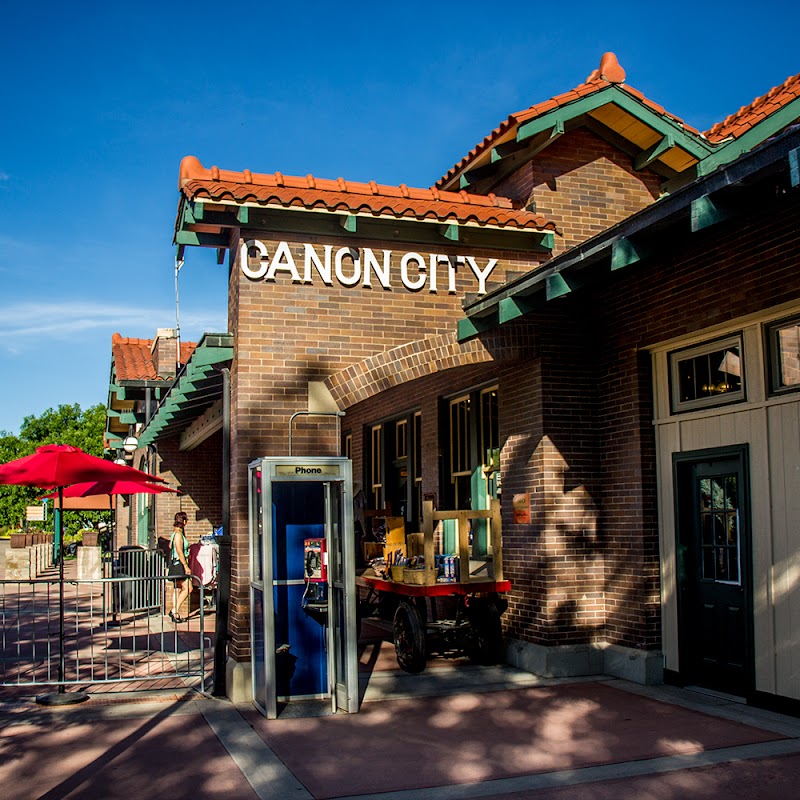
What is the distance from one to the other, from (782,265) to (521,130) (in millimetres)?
3989

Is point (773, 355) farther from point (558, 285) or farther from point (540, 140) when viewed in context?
point (540, 140)

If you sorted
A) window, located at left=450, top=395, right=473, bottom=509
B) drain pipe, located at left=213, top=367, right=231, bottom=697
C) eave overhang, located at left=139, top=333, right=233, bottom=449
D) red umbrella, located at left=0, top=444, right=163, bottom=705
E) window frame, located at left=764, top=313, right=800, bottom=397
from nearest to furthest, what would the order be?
window frame, located at left=764, top=313, right=800, bottom=397 < drain pipe, located at left=213, top=367, right=231, bottom=697 < red umbrella, located at left=0, top=444, right=163, bottom=705 < eave overhang, located at left=139, top=333, right=233, bottom=449 < window, located at left=450, top=395, right=473, bottom=509

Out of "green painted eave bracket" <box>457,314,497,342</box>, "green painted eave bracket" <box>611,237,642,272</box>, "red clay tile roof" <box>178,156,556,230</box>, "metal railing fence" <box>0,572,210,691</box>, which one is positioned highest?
"red clay tile roof" <box>178,156,556,230</box>

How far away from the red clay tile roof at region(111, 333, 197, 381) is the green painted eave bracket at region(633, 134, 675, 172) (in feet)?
34.8

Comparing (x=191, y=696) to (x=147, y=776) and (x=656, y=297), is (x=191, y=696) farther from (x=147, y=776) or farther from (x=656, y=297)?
(x=656, y=297)

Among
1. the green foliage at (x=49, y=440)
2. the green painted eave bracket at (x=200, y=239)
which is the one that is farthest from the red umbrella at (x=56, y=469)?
the green foliage at (x=49, y=440)

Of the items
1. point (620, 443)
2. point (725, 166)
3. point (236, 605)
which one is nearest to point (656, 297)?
point (620, 443)

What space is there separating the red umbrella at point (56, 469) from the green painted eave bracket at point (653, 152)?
24.5 ft

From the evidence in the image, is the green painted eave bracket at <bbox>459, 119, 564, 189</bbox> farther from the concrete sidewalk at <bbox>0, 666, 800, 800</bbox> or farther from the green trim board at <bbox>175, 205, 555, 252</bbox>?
the concrete sidewalk at <bbox>0, 666, 800, 800</bbox>

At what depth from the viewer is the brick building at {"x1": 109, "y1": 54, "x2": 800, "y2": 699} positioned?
8023mm

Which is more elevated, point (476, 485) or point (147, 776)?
point (476, 485)

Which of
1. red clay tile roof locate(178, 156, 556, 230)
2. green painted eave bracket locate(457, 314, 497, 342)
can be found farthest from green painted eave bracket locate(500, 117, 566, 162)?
green painted eave bracket locate(457, 314, 497, 342)

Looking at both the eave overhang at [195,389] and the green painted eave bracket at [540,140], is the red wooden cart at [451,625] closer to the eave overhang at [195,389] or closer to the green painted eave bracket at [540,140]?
the eave overhang at [195,389]

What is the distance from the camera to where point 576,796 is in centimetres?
591
